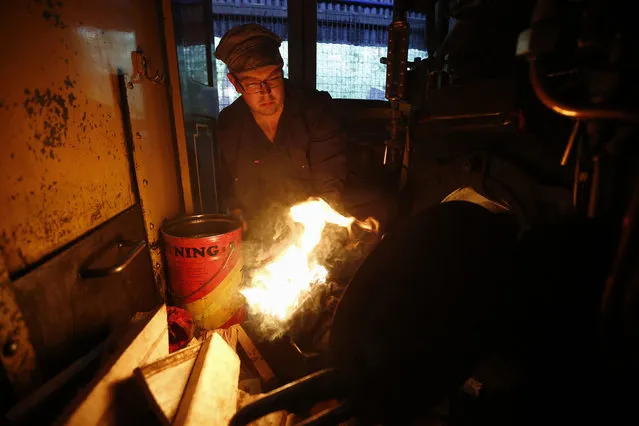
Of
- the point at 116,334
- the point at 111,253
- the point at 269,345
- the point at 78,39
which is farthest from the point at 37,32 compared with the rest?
the point at 269,345

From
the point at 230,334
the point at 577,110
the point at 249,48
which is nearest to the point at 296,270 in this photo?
the point at 230,334

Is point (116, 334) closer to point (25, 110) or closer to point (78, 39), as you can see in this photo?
point (25, 110)

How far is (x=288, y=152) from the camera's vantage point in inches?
170

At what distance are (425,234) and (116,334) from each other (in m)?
2.09

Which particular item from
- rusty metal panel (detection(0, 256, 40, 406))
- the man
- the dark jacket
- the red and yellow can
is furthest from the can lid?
rusty metal panel (detection(0, 256, 40, 406))

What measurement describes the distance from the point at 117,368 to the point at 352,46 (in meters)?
7.23

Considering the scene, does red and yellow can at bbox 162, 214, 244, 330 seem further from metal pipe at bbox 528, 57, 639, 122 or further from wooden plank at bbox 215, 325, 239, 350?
metal pipe at bbox 528, 57, 639, 122

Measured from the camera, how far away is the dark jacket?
13.9 ft

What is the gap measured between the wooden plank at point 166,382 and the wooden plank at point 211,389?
0.04 metres

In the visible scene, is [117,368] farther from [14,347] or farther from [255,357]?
[255,357]

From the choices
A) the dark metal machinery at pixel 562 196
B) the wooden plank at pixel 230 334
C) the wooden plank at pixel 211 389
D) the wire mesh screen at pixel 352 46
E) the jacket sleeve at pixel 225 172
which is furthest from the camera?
the wire mesh screen at pixel 352 46

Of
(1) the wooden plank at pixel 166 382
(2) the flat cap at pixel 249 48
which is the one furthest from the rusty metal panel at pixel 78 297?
(2) the flat cap at pixel 249 48

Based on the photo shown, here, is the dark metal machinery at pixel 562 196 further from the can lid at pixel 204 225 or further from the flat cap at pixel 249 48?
the can lid at pixel 204 225

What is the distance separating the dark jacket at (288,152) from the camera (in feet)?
13.9
